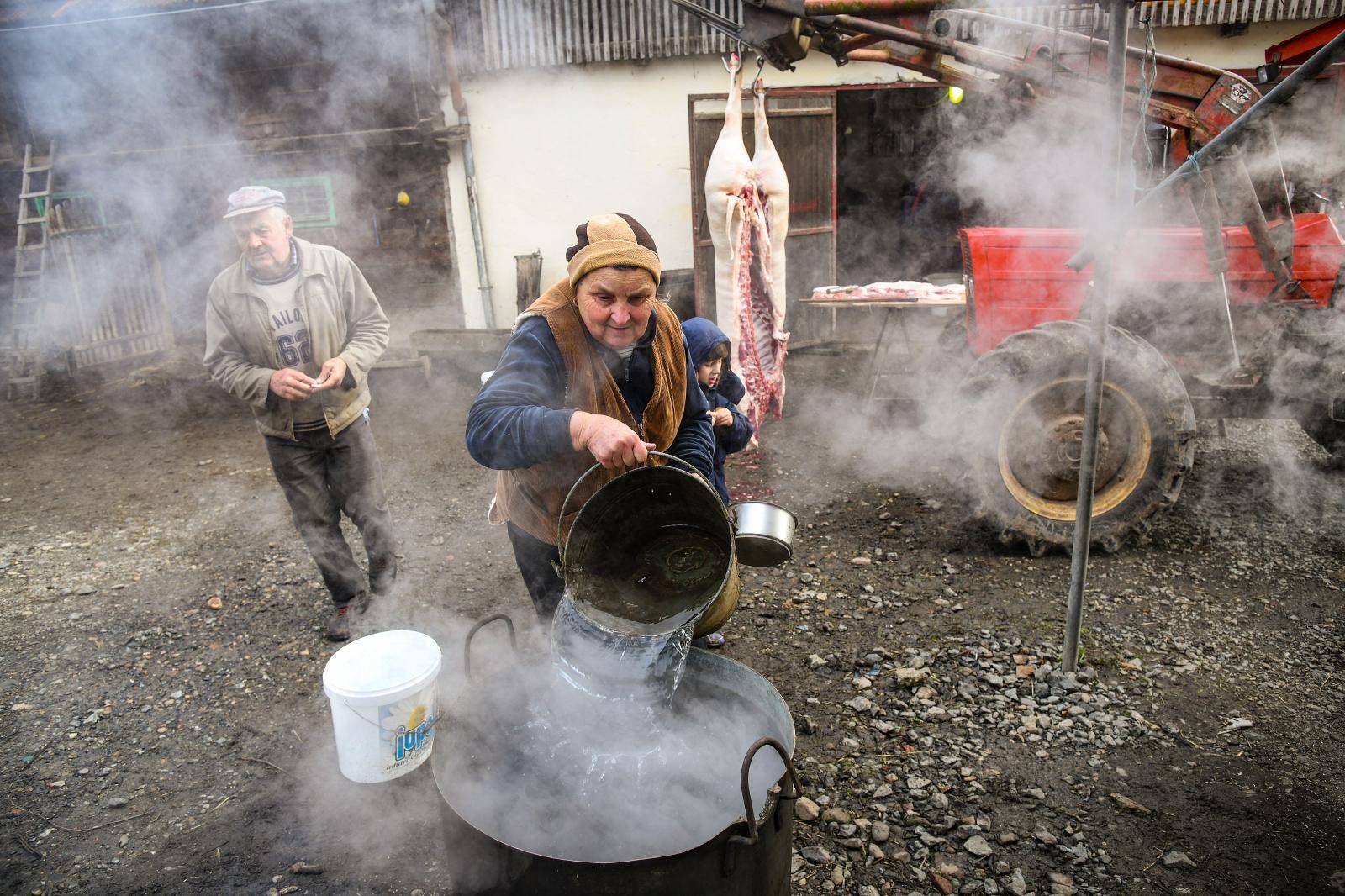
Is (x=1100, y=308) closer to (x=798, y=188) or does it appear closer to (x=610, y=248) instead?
(x=610, y=248)

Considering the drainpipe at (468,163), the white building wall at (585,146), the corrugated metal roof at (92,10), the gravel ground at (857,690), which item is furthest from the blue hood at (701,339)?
the corrugated metal roof at (92,10)

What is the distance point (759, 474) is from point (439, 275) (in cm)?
579

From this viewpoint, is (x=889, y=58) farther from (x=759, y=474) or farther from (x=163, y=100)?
(x=163, y=100)

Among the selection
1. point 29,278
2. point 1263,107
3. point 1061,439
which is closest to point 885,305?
point 1061,439

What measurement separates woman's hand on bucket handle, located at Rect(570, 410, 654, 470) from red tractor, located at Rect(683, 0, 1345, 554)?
3.26 metres

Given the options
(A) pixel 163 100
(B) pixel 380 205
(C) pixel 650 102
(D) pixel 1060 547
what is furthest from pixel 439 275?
(D) pixel 1060 547

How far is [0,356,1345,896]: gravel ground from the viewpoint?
9.10ft

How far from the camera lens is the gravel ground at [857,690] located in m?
2.77

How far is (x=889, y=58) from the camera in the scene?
18.2 ft

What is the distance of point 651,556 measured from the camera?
102 inches

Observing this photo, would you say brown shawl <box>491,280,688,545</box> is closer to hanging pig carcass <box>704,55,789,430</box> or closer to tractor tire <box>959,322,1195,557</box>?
tractor tire <box>959,322,1195,557</box>

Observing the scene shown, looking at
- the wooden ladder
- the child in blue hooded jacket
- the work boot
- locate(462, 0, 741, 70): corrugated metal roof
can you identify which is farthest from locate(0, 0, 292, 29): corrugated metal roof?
the child in blue hooded jacket

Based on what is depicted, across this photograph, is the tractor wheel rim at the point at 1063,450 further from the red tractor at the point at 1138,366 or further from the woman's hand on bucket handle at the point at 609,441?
the woman's hand on bucket handle at the point at 609,441

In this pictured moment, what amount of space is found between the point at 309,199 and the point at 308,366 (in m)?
7.15
